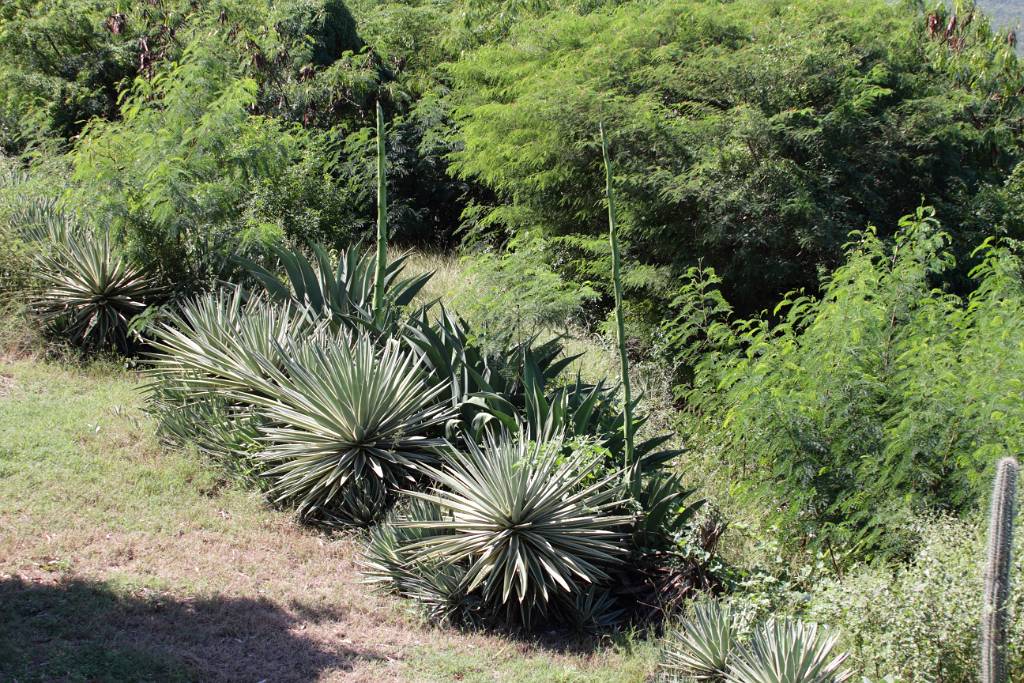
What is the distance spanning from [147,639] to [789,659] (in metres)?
3.55

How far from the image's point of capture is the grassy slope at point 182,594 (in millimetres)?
5496

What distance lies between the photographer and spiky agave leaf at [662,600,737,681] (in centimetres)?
565

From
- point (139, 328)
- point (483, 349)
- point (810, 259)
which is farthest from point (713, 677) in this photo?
point (810, 259)

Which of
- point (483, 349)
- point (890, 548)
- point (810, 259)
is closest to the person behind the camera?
point (890, 548)

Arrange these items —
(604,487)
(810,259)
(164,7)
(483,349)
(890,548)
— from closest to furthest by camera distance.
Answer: (890,548) < (604,487) < (483,349) < (810,259) < (164,7)

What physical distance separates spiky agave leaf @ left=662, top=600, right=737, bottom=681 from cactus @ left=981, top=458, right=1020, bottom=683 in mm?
1331

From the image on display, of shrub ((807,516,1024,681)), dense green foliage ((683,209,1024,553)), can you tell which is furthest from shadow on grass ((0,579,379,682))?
dense green foliage ((683,209,1024,553))

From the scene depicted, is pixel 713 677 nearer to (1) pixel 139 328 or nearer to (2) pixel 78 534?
(2) pixel 78 534

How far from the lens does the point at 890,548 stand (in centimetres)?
666

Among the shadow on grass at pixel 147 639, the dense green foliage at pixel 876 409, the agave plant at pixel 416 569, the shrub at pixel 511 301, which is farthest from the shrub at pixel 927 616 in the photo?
the shrub at pixel 511 301

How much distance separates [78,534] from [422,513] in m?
2.41

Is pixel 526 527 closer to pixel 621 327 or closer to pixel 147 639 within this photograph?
pixel 621 327

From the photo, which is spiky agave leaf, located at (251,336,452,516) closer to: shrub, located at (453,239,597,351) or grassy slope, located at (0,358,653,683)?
grassy slope, located at (0,358,653,683)

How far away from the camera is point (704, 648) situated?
5680 mm
